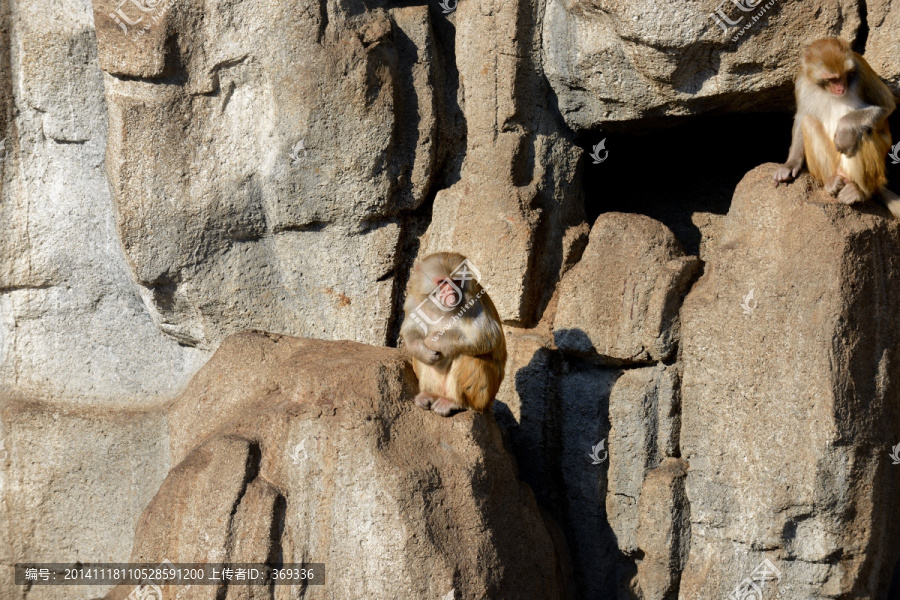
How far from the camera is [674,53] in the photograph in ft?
20.6

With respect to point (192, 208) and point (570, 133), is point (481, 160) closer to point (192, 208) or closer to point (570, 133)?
point (570, 133)

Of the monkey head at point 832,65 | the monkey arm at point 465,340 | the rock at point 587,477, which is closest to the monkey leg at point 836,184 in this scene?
the monkey head at point 832,65

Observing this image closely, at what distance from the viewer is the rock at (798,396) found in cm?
564

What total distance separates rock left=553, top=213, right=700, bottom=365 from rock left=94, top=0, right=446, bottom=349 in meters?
1.42

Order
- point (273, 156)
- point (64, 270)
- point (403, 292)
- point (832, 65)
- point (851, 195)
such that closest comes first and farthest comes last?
point (832, 65) < point (851, 195) < point (273, 156) < point (403, 292) < point (64, 270)

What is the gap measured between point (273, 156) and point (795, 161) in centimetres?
347


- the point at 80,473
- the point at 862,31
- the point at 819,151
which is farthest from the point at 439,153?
the point at 80,473

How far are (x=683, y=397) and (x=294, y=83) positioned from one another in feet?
10.9

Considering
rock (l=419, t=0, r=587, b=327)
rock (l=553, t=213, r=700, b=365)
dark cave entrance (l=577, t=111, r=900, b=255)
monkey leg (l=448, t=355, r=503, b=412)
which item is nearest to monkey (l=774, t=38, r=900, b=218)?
rock (l=553, t=213, r=700, b=365)

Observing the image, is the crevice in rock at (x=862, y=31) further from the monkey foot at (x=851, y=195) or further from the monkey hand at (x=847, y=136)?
the monkey foot at (x=851, y=195)

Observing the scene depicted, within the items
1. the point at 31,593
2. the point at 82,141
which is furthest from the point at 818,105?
the point at 31,593

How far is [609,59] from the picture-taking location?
6598mm

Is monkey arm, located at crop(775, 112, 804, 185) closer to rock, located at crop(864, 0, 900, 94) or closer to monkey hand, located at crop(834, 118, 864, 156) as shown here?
monkey hand, located at crop(834, 118, 864, 156)

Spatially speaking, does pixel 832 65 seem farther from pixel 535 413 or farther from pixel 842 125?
pixel 535 413
